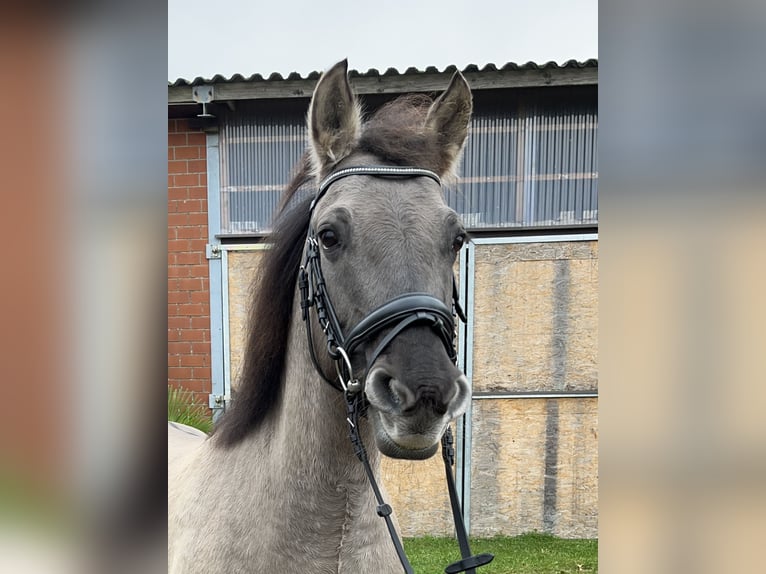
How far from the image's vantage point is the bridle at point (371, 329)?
1.02 meters

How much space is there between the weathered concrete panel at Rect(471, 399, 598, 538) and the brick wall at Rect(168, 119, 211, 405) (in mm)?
2257

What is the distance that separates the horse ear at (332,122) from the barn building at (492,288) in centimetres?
257

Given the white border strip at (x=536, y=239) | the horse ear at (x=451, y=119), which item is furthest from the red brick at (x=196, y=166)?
the horse ear at (x=451, y=119)

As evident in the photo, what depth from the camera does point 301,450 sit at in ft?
4.06

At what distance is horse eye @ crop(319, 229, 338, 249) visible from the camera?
3.77 feet

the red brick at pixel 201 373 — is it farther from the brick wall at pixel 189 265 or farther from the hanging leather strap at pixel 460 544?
the hanging leather strap at pixel 460 544

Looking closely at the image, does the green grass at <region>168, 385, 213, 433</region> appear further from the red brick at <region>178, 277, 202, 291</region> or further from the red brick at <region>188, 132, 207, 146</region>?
the red brick at <region>188, 132, 207, 146</region>

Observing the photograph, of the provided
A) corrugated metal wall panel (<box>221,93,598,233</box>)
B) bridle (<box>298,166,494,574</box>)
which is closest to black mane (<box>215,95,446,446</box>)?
bridle (<box>298,166,494,574</box>)

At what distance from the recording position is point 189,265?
395 centimetres
